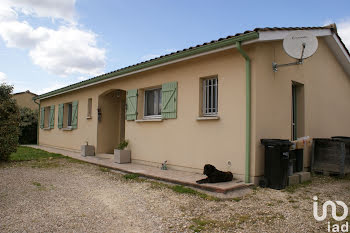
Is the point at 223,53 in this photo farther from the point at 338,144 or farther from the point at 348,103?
the point at 348,103

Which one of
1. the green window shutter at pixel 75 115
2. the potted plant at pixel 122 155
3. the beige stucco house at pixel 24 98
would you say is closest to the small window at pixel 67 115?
the green window shutter at pixel 75 115

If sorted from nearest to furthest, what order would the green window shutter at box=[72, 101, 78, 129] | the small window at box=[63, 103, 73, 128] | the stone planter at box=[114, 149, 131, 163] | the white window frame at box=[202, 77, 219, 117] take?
the white window frame at box=[202, 77, 219, 117] < the stone planter at box=[114, 149, 131, 163] < the green window shutter at box=[72, 101, 78, 129] < the small window at box=[63, 103, 73, 128]

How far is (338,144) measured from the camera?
6805 millimetres

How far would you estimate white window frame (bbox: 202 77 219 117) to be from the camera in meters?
6.52

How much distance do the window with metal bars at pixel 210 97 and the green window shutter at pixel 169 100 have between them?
917 millimetres

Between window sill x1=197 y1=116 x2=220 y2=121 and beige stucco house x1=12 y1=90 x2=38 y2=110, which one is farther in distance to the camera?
beige stucco house x1=12 y1=90 x2=38 y2=110

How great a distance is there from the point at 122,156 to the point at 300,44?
5.96 m

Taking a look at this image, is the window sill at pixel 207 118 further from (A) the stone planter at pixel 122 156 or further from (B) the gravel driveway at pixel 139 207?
(A) the stone planter at pixel 122 156

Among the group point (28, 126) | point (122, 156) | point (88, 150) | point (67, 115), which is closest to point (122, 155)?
point (122, 156)

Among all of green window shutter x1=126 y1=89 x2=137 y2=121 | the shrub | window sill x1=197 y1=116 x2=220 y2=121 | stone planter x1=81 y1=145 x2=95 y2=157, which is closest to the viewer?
window sill x1=197 y1=116 x2=220 y2=121

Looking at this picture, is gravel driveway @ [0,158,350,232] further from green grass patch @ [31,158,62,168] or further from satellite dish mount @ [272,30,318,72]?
satellite dish mount @ [272,30,318,72]

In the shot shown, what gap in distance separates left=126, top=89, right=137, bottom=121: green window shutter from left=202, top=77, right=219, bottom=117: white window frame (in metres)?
2.81

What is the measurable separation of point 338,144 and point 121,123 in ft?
25.8

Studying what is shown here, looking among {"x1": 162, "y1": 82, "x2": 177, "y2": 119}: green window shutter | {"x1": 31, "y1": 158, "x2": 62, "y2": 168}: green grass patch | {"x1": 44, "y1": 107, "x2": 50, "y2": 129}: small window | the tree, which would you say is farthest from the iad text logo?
{"x1": 44, "y1": 107, "x2": 50, "y2": 129}: small window
